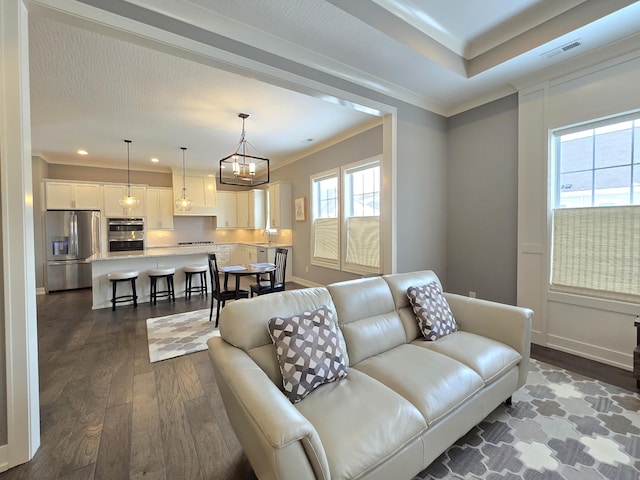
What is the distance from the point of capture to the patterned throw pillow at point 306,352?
146cm

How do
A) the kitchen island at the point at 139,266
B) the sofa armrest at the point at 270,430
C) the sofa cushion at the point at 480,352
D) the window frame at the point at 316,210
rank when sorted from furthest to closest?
the window frame at the point at 316,210
the kitchen island at the point at 139,266
the sofa cushion at the point at 480,352
the sofa armrest at the point at 270,430

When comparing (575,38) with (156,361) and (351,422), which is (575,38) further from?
Result: (156,361)

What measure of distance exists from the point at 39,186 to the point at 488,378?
333 inches

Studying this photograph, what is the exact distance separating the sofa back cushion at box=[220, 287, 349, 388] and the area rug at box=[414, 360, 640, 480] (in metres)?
0.92

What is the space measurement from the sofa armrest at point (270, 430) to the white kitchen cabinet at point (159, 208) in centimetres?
703

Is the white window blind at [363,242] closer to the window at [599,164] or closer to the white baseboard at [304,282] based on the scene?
the white baseboard at [304,282]

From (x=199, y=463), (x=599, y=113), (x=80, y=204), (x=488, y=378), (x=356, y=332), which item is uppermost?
(x=599, y=113)

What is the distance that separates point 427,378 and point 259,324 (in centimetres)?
101

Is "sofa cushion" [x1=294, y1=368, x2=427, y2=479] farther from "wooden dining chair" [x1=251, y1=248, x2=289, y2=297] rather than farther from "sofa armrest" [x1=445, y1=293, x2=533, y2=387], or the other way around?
"wooden dining chair" [x1=251, y1=248, x2=289, y2=297]

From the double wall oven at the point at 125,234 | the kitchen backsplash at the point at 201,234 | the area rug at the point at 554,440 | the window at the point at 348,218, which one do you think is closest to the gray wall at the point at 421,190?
the window at the point at 348,218

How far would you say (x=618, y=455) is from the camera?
1.64 meters

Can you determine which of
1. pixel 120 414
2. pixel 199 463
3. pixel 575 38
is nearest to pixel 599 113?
pixel 575 38

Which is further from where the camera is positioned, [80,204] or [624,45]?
[80,204]

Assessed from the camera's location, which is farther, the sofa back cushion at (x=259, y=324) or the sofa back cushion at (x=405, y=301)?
the sofa back cushion at (x=405, y=301)
